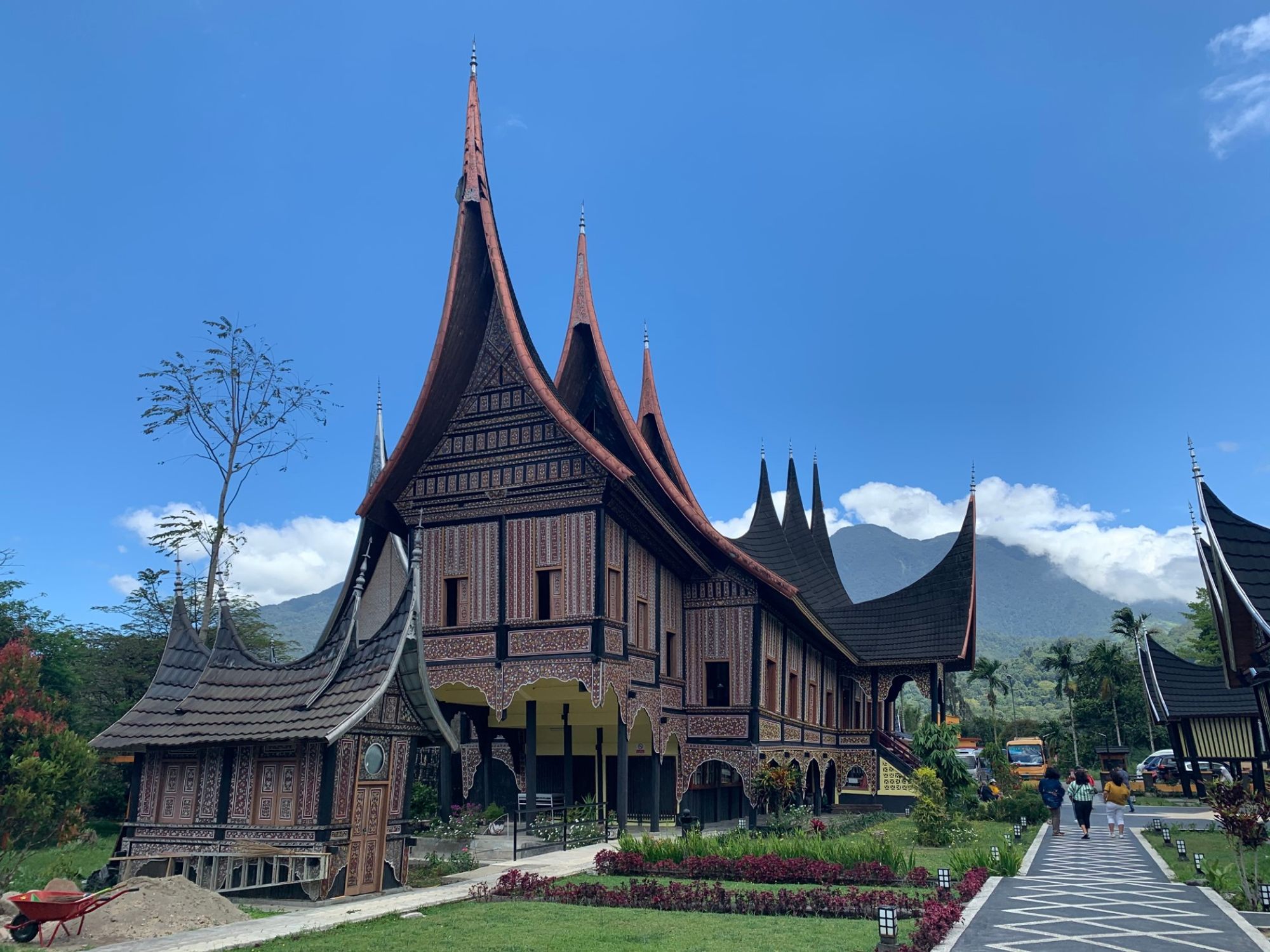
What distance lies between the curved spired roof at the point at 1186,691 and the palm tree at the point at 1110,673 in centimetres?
2674

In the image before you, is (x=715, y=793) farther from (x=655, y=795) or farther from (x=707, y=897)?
(x=707, y=897)

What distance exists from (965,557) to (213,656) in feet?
74.6

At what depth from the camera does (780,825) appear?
1809 centimetres

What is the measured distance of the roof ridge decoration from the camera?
62.6 ft

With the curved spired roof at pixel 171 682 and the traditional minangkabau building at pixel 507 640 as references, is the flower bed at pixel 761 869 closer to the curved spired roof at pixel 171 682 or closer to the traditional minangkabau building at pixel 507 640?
the traditional minangkabau building at pixel 507 640

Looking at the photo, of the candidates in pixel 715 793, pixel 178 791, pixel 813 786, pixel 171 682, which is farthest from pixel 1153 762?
pixel 178 791

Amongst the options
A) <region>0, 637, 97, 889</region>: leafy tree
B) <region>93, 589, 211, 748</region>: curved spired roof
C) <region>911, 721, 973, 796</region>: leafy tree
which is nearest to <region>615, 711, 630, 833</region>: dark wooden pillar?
<region>93, 589, 211, 748</region>: curved spired roof

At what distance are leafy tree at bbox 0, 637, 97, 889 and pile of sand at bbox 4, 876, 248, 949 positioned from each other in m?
6.33

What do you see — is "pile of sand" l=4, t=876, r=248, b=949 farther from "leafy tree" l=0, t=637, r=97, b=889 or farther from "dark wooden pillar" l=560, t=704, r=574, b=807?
"dark wooden pillar" l=560, t=704, r=574, b=807

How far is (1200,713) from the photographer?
27.8 metres

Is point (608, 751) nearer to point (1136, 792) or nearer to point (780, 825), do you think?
point (780, 825)

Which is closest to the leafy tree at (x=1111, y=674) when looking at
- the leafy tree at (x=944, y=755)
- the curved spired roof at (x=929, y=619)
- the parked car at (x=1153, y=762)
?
the parked car at (x=1153, y=762)

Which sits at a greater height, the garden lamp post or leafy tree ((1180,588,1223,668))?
leafy tree ((1180,588,1223,668))

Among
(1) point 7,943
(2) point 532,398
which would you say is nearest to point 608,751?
(2) point 532,398
